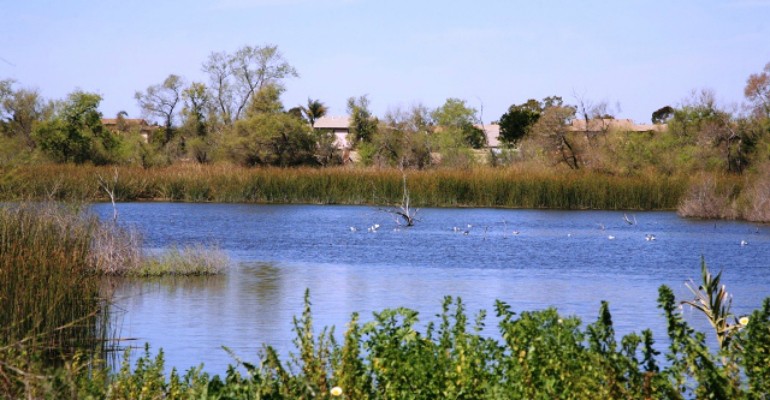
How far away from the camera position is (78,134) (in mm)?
59688

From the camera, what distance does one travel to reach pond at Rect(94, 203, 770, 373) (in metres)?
14.1

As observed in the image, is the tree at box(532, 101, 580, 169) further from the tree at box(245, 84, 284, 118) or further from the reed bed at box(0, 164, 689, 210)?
the tree at box(245, 84, 284, 118)

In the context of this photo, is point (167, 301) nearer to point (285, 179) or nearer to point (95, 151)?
point (285, 179)

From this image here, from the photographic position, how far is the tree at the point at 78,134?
58875 millimetres

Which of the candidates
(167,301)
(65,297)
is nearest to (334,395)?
(65,297)

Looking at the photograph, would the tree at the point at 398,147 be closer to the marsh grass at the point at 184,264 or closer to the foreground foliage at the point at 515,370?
the marsh grass at the point at 184,264

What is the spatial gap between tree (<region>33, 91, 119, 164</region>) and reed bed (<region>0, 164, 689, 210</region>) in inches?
431

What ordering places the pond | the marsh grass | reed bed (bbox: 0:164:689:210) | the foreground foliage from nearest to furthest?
the foreground foliage
the pond
the marsh grass
reed bed (bbox: 0:164:689:210)

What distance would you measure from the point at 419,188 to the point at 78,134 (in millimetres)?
22895

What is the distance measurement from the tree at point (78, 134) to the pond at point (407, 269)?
18803mm

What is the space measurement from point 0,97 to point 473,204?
31516 millimetres

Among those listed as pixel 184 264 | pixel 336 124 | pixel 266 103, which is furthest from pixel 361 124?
pixel 184 264

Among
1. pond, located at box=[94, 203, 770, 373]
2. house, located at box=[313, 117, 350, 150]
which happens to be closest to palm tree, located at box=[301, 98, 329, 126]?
house, located at box=[313, 117, 350, 150]

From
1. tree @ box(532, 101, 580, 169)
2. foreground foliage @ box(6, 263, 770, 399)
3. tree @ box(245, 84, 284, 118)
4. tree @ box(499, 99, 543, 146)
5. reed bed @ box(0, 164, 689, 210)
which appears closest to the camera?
foreground foliage @ box(6, 263, 770, 399)
